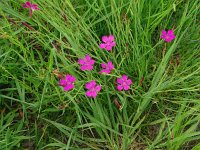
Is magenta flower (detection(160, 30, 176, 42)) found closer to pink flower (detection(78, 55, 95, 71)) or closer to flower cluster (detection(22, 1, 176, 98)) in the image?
flower cluster (detection(22, 1, 176, 98))

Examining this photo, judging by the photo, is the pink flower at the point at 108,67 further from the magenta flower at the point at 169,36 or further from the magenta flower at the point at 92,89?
the magenta flower at the point at 169,36

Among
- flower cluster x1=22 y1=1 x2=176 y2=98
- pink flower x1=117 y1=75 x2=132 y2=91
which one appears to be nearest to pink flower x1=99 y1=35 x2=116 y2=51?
flower cluster x1=22 y1=1 x2=176 y2=98

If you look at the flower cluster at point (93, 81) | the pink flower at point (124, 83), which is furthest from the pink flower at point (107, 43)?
the pink flower at point (124, 83)

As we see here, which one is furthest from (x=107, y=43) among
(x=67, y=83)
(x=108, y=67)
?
(x=67, y=83)

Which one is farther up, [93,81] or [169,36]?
[169,36]

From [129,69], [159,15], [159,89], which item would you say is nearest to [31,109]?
[129,69]

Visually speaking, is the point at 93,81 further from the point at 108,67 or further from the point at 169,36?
the point at 169,36
